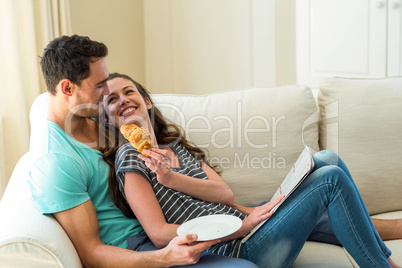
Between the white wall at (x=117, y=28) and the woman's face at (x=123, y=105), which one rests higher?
the white wall at (x=117, y=28)

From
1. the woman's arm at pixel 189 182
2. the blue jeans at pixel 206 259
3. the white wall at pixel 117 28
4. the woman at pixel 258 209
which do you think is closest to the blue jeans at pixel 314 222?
the woman at pixel 258 209

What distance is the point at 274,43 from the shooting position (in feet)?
13.5

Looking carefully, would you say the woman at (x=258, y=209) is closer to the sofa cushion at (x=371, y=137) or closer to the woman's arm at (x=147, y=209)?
the woman's arm at (x=147, y=209)

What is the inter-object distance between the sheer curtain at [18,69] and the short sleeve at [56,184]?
3.89ft

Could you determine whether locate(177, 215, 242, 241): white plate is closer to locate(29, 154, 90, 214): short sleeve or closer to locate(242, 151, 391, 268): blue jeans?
locate(242, 151, 391, 268): blue jeans

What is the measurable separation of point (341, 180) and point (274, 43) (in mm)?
2725

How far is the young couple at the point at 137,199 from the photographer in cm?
147

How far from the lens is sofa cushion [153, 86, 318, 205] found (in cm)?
205

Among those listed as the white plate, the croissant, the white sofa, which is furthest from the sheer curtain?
the white plate

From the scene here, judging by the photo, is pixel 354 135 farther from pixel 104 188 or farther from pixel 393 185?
pixel 104 188

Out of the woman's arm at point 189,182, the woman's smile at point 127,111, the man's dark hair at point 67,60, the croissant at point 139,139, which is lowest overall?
the woman's arm at point 189,182

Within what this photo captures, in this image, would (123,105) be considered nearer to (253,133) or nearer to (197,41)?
(253,133)

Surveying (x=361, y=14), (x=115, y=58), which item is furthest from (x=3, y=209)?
(x=115, y=58)

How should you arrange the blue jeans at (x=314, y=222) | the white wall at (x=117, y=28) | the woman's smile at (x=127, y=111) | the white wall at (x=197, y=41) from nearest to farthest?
the blue jeans at (x=314, y=222), the woman's smile at (x=127, y=111), the white wall at (x=117, y=28), the white wall at (x=197, y=41)
